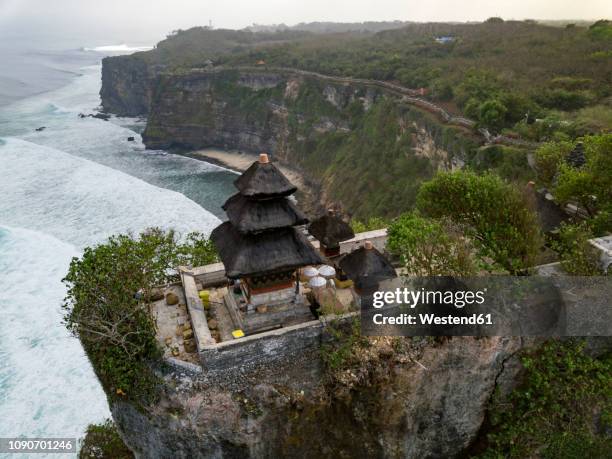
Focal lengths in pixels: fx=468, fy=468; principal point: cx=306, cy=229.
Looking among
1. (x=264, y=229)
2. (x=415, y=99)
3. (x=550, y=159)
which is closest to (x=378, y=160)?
A: (x=415, y=99)

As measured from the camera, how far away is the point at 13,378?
1207 inches

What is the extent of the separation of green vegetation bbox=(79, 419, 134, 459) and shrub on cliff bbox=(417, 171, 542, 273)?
18.7 m

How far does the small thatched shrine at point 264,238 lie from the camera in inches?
640

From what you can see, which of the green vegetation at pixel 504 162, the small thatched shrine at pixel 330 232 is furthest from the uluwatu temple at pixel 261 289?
the green vegetation at pixel 504 162

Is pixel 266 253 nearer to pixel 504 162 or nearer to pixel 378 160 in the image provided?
pixel 504 162

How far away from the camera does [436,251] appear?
1780cm

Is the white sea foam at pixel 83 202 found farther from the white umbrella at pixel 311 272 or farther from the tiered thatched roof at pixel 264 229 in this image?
the tiered thatched roof at pixel 264 229

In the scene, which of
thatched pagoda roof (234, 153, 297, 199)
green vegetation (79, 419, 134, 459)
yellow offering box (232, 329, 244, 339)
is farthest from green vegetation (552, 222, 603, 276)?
green vegetation (79, 419, 134, 459)

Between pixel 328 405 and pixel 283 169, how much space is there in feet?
229

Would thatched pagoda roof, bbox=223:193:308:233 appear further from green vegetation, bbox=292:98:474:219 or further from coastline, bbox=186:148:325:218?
coastline, bbox=186:148:325:218

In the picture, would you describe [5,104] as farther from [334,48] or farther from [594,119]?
[594,119]

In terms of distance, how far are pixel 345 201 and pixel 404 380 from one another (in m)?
46.5

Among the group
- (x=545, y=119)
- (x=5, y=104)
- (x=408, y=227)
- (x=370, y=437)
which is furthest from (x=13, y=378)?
(x=5, y=104)

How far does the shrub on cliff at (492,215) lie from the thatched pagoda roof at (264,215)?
8.41 metres
